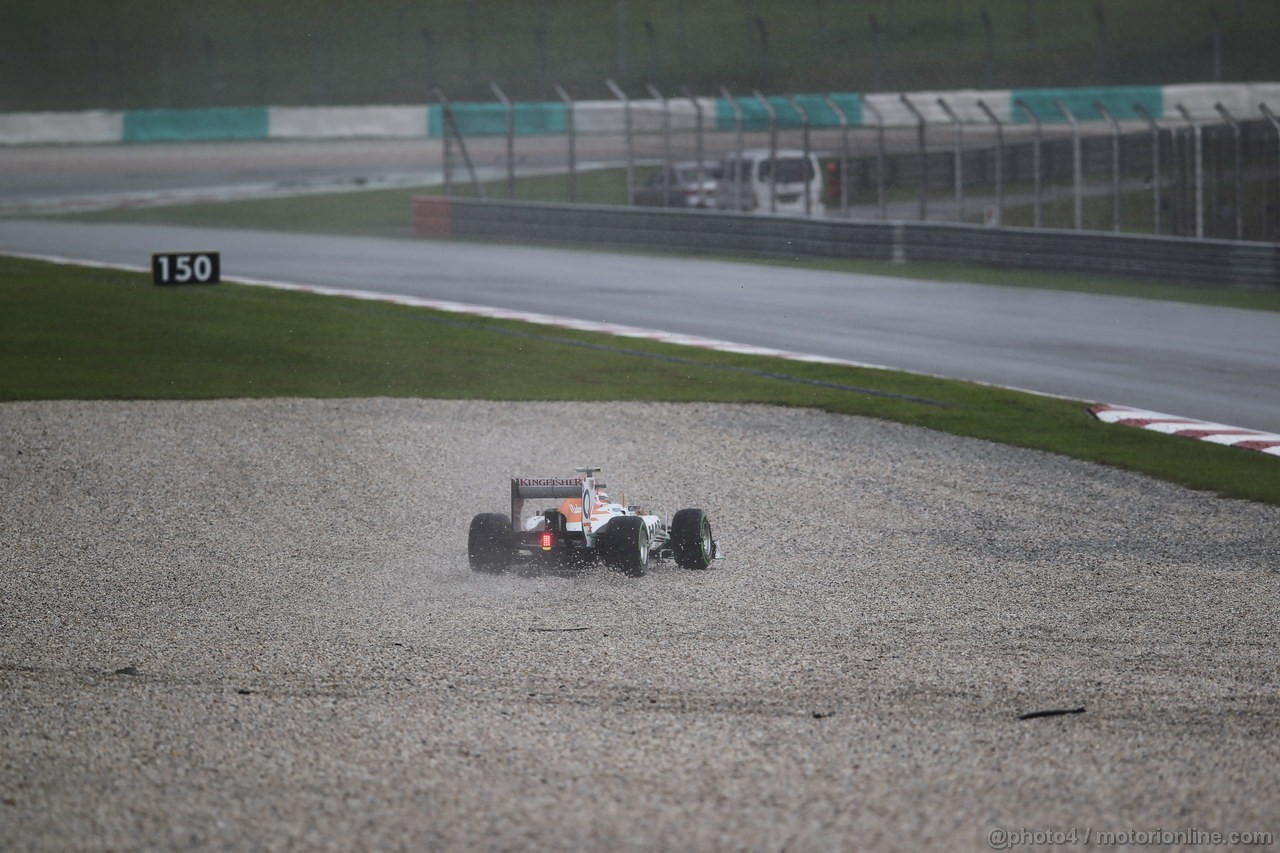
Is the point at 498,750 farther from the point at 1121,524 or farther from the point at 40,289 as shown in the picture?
the point at 40,289

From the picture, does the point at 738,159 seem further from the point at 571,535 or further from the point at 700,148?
the point at 571,535

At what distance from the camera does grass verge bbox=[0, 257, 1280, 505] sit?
13.9m

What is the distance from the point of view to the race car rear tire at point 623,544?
912cm

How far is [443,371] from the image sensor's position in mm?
17250

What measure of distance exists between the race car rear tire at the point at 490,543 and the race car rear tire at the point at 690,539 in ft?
3.19

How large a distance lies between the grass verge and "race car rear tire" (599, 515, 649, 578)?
5.05 metres

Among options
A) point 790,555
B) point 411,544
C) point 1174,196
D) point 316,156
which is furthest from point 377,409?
point 316,156

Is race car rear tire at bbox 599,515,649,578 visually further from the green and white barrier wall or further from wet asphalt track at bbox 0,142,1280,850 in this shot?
the green and white barrier wall

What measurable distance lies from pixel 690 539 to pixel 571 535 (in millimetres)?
713

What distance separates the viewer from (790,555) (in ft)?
32.3

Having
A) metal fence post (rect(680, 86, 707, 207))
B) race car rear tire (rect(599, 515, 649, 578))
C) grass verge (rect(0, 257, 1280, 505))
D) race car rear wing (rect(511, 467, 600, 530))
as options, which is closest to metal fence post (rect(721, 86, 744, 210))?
metal fence post (rect(680, 86, 707, 207))

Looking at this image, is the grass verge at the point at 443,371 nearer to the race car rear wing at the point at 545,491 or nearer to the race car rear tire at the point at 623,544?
the race car rear tire at the point at 623,544

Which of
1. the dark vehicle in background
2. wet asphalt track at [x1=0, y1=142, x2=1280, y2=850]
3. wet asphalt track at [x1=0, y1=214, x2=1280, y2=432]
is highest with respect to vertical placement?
the dark vehicle in background

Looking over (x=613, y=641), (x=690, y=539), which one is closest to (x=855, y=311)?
(x=690, y=539)
